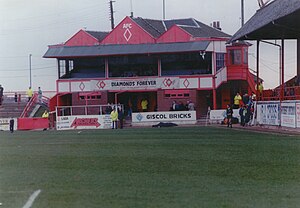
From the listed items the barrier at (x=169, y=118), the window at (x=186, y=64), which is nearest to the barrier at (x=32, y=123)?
the barrier at (x=169, y=118)

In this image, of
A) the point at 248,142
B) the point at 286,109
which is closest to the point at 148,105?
the point at 286,109

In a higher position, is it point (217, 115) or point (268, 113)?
point (268, 113)

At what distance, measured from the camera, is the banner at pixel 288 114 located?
2939 centimetres

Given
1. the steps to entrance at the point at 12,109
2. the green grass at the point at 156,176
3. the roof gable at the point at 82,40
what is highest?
the roof gable at the point at 82,40

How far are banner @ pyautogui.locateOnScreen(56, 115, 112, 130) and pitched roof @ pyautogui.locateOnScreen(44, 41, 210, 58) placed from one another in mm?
10196

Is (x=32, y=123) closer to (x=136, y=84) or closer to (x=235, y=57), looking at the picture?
(x=136, y=84)

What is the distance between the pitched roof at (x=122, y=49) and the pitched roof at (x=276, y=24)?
1477cm

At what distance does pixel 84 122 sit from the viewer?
46.2m

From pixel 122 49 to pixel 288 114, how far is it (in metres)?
27.0

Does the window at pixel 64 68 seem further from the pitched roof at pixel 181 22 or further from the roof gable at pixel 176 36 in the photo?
the pitched roof at pixel 181 22

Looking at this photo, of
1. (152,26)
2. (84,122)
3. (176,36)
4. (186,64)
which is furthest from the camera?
(152,26)

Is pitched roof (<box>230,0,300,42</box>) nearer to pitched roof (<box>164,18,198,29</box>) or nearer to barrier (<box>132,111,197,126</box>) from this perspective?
barrier (<box>132,111,197,126</box>)

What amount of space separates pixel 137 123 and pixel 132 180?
112 ft

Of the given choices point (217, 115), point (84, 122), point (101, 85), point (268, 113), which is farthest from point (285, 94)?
point (101, 85)
